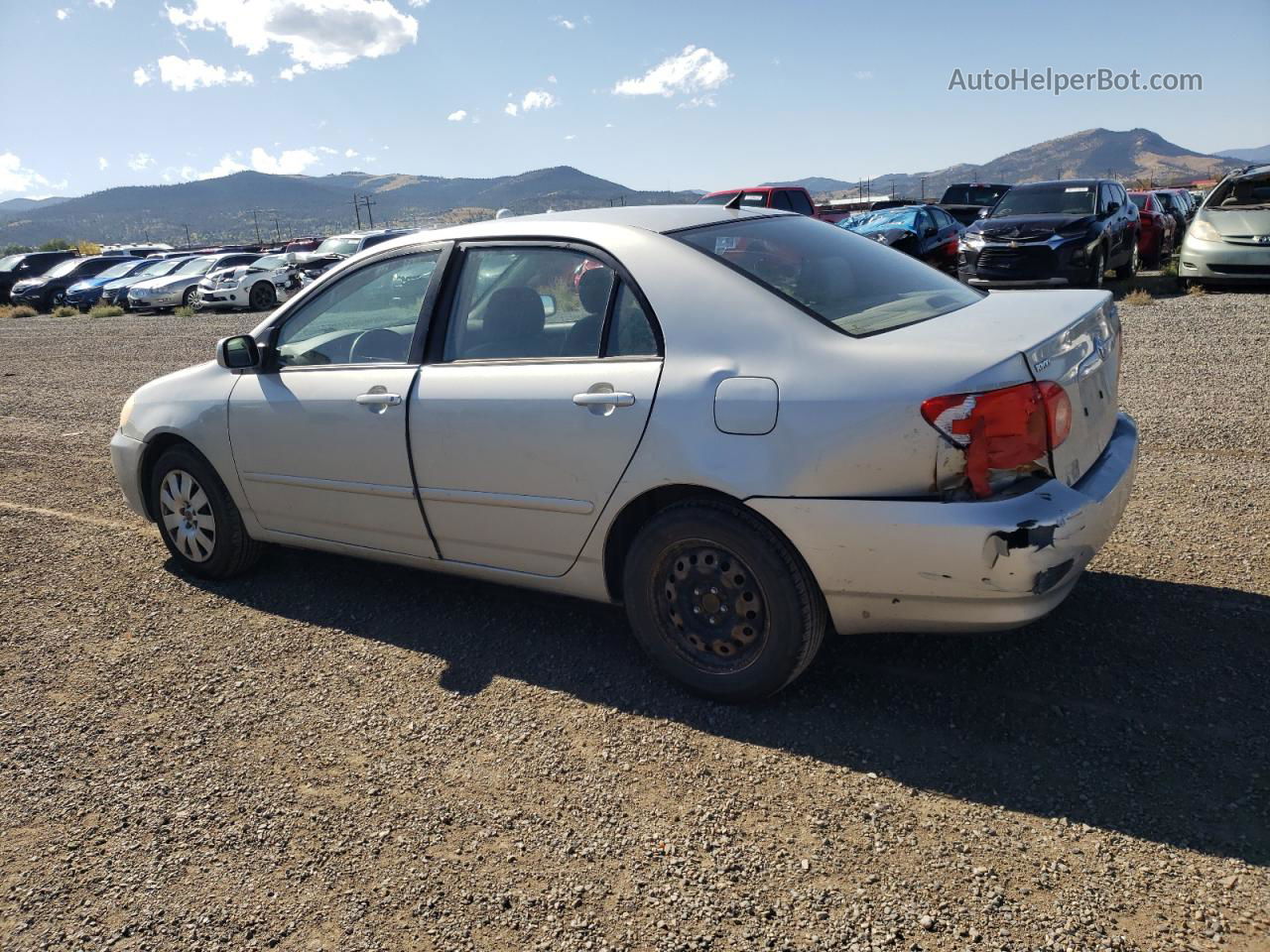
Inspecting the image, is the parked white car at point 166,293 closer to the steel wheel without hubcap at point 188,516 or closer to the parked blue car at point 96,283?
the parked blue car at point 96,283

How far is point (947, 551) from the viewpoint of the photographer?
2.82 m

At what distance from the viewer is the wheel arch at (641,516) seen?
313cm

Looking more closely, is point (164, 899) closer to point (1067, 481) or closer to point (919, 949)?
point (919, 949)

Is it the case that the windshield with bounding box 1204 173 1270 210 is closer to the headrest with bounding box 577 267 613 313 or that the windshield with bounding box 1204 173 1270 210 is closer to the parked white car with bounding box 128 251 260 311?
the headrest with bounding box 577 267 613 313

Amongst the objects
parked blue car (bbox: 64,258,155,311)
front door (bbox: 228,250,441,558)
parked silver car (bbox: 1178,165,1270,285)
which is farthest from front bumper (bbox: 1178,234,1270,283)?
parked blue car (bbox: 64,258,155,311)

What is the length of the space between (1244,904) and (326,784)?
2528 mm

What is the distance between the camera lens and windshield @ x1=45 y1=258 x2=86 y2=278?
98.6 feet

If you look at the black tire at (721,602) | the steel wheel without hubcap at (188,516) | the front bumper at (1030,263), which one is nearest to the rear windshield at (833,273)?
the black tire at (721,602)

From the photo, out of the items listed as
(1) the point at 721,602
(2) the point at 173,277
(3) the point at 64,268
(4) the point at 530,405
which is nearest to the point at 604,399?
(4) the point at 530,405

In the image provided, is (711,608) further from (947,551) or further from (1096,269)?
(1096,269)

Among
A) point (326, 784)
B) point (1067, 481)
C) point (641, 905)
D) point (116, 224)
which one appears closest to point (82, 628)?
point (326, 784)

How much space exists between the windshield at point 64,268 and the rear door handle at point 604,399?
105ft

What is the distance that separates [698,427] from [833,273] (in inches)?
36.1

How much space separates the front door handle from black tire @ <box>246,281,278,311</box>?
2147cm
